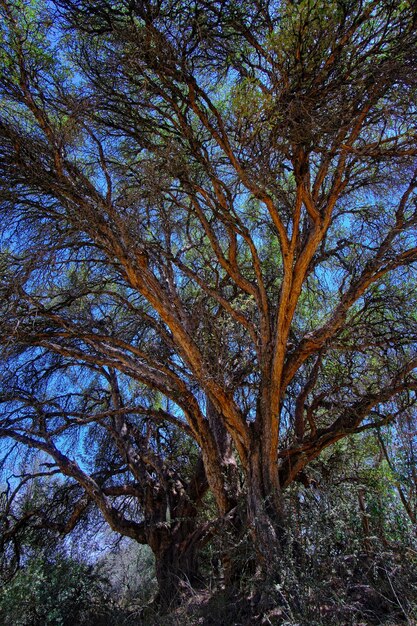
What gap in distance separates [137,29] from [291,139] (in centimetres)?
203

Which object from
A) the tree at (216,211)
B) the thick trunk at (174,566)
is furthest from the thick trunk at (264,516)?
the thick trunk at (174,566)

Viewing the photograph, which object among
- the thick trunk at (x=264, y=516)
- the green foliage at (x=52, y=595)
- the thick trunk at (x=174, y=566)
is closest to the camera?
the thick trunk at (x=264, y=516)

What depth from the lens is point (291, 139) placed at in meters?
5.21

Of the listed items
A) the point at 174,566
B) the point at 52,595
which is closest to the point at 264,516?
the point at 174,566

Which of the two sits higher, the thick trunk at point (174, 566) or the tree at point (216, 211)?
the tree at point (216, 211)

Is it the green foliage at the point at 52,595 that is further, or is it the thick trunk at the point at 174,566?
the thick trunk at the point at 174,566

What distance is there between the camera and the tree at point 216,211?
5.10m

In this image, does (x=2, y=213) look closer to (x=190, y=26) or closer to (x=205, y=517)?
(x=190, y=26)

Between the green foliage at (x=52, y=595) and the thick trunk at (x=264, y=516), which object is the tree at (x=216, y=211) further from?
the green foliage at (x=52, y=595)

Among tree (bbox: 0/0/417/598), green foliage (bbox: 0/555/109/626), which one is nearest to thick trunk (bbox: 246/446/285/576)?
tree (bbox: 0/0/417/598)

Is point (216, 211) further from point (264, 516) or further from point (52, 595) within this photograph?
point (52, 595)

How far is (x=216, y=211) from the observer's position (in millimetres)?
6535

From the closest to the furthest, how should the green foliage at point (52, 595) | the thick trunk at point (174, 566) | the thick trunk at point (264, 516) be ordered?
the thick trunk at point (264, 516) → the green foliage at point (52, 595) → the thick trunk at point (174, 566)

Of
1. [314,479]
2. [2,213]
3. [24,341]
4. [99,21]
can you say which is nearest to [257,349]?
[314,479]
